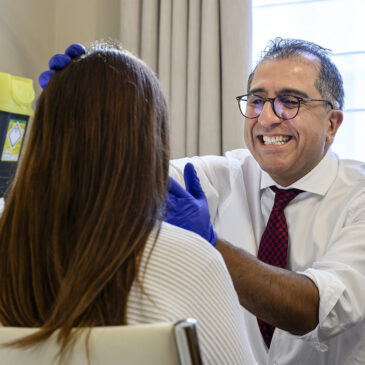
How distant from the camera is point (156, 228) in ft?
2.44

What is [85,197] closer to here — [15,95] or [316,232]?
[15,95]

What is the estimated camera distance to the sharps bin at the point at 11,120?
133 centimetres

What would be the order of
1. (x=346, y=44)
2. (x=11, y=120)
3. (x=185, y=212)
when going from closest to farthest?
(x=185, y=212) < (x=11, y=120) < (x=346, y=44)

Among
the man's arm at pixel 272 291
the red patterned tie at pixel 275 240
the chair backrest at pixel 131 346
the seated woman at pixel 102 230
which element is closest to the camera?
the chair backrest at pixel 131 346

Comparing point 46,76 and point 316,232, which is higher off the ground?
point 46,76

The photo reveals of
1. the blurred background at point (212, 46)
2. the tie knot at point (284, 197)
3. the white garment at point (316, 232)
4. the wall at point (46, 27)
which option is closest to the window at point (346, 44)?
the blurred background at point (212, 46)

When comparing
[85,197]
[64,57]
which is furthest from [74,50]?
[85,197]

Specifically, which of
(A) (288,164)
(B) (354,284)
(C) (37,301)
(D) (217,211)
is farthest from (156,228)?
(D) (217,211)

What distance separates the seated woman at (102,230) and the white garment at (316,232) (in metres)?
0.56

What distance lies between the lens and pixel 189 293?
0.70 m

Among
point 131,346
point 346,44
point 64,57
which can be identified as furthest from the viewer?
point 346,44

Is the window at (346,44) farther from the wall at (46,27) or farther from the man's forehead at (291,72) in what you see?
the wall at (46,27)

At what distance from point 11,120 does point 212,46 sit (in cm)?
103

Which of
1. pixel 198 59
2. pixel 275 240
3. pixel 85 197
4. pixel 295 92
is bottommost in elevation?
pixel 275 240
